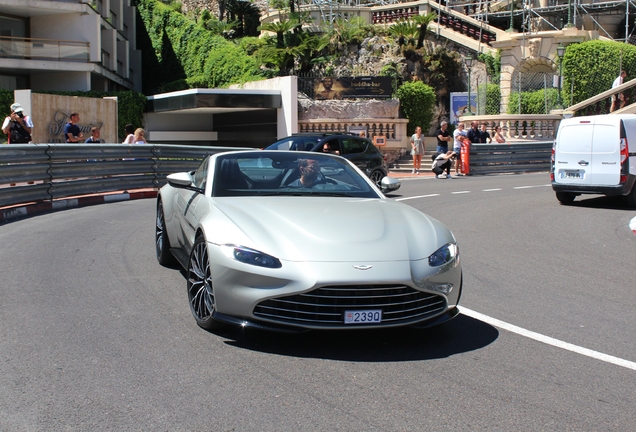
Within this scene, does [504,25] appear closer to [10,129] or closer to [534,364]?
[10,129]

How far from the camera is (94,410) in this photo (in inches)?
163

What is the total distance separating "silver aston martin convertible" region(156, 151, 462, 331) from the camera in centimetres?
503

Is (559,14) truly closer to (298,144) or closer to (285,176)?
(298,144)

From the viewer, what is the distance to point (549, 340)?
18.7 ft

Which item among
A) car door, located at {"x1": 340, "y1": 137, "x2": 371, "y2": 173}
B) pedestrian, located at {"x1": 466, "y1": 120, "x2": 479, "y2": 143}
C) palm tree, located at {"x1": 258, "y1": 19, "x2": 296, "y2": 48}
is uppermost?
palm tree, located at {"x1": 258, "y1": 19, "x2": 296, "y2": 48}

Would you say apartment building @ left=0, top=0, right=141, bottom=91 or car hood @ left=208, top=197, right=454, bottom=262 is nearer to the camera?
car hood @ left=208, top=197, right=454, bottom=262

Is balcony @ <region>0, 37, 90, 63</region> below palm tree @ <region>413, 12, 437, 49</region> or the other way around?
below

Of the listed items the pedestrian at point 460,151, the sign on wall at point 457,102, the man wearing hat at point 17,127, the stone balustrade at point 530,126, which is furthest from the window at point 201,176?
Answer: the sign on wall at point 457,102

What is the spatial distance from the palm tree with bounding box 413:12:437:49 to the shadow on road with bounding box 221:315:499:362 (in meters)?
38.3

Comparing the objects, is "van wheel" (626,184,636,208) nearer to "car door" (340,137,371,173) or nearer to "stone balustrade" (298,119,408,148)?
"car door" (340,137,371,173)

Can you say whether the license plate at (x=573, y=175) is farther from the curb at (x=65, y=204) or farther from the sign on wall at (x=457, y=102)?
the sign on wall at (x=457, y=102)

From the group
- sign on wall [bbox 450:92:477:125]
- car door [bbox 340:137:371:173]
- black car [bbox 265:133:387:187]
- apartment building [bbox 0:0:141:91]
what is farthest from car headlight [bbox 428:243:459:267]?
apartment building [bbox 0:0:141:91]

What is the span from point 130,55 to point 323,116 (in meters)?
22.3

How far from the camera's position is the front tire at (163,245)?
808 centimetres
